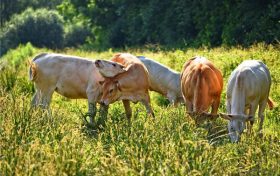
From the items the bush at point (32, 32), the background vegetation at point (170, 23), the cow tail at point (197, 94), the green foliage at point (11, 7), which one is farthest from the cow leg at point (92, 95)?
the green foliage at point (11, 7)

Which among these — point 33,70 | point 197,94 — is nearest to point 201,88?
point 197,94

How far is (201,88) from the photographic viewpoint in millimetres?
10086

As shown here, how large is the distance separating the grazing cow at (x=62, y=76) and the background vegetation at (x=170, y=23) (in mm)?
14142

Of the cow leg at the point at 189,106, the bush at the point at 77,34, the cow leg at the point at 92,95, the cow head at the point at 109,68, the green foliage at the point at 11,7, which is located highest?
the cow head at the point at 109,68

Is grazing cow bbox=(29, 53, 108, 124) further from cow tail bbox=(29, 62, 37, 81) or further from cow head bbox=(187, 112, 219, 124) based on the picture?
cow head bbox=(187, 112, 219, 124)

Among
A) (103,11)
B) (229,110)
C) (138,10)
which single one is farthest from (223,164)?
(103,11)

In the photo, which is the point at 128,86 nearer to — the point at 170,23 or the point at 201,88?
the point at 201,88

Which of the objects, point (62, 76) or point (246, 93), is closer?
point (246, 93)

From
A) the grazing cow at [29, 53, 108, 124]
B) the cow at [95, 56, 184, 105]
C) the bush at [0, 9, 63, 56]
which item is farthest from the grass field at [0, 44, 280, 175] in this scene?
the bush at [0, 9, 63, 56]

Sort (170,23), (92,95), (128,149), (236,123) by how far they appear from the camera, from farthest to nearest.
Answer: (170,23) < (92,95) < (236,123) < (128,149)

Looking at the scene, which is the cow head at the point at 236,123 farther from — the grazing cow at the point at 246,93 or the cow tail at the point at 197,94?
the cow tail at the point at 197,94

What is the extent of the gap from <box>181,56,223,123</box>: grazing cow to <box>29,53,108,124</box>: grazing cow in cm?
206

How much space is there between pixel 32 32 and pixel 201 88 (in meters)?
43.2

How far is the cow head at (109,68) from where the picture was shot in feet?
36.0
